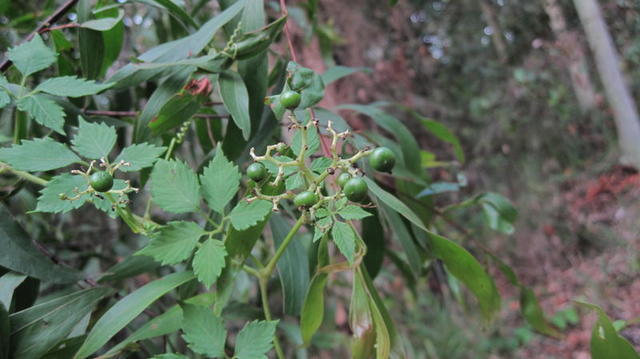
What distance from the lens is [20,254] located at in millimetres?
552

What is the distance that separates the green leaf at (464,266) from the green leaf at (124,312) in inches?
12.9

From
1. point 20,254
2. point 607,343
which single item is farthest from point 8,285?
point 607,343

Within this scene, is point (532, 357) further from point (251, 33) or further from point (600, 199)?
point (251, 33)

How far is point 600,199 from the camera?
3.84 meters

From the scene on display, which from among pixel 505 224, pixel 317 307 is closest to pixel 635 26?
pixel 505 224

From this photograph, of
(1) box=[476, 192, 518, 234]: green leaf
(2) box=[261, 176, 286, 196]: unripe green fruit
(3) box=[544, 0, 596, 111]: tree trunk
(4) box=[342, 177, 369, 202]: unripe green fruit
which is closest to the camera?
(4) box=[342, 177, 369, 202]: unripe green fruit

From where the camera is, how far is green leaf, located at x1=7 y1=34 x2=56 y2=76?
1.78ft

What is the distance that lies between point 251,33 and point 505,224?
0.71 meters

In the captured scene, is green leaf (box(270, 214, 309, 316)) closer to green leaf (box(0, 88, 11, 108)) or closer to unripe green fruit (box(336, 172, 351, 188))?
unripe green fruit (box(336, 172, 351, 188))

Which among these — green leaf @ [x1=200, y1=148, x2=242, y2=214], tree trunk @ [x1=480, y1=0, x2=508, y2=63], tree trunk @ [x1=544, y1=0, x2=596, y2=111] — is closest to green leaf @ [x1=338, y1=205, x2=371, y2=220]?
green leaf @ [x1=200, y1=148, x2=242, y2=214]

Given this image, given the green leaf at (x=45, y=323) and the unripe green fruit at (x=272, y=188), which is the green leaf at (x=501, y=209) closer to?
the unripe green fruit at (x=272, y=188)

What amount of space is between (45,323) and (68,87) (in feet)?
0.96

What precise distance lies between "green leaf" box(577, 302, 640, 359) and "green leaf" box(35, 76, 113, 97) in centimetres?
67

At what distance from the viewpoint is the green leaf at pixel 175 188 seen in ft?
1.56
